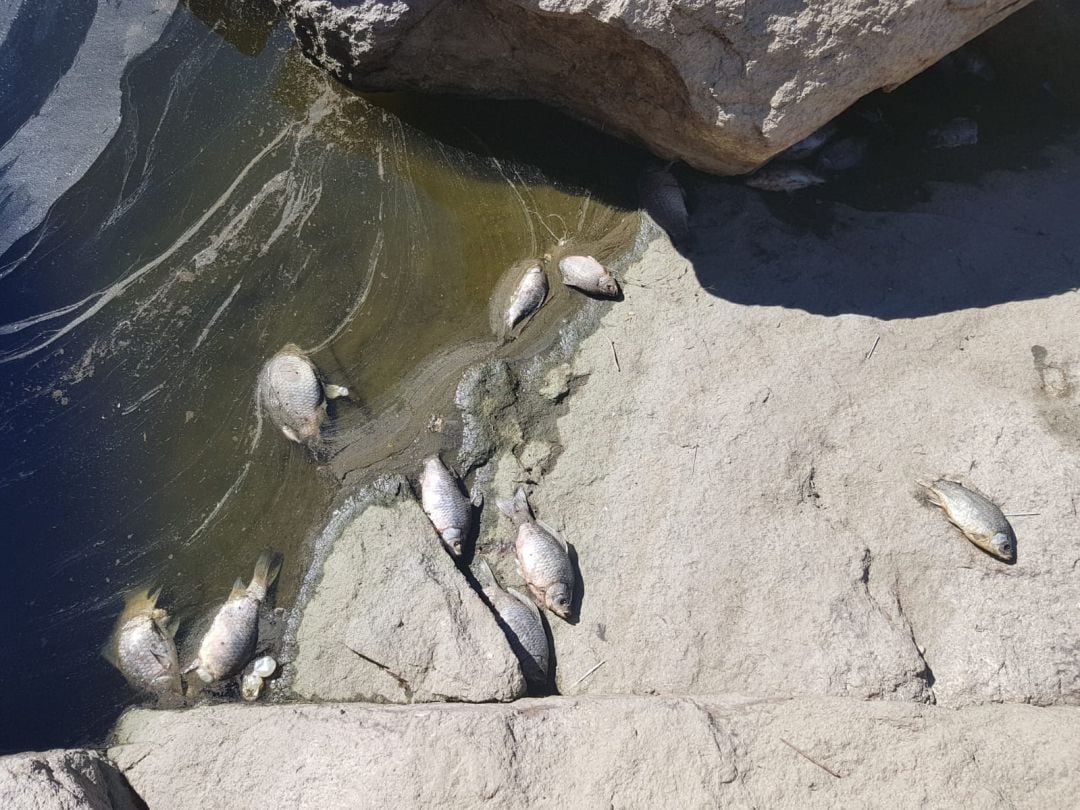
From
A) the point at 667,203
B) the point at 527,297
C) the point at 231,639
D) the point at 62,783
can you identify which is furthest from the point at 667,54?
the point at 62,783

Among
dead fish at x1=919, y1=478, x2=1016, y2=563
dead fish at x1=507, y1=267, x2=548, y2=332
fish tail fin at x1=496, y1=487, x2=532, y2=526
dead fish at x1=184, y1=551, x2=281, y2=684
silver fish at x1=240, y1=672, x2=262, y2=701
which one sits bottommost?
dead fish at x1=919, y1=478, x2=1016, y2=563

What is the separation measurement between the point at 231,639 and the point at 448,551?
45.2 inches

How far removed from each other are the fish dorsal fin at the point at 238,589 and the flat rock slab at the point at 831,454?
4.43 ft

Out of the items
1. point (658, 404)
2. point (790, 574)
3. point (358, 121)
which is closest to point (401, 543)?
point (658, 404)

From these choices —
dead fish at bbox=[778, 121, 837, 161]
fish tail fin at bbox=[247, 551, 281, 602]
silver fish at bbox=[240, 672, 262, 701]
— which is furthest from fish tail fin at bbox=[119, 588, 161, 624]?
dead fish at bbox=[778, 121, 837, 161]

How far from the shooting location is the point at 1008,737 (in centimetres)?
297

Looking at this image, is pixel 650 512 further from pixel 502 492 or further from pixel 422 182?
pixel 422 182

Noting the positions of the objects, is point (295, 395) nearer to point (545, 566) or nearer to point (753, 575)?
point (545, 566)

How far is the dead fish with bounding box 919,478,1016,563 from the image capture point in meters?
3.46

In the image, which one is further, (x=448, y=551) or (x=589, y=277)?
(x=589, y=277)

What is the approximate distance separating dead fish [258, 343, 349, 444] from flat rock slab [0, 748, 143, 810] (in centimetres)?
171

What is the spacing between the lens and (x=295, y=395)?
393cm

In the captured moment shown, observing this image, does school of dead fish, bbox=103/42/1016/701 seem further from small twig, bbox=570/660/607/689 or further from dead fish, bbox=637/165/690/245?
small twig, bbox=570/660/607/689

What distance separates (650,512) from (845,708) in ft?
3.94
